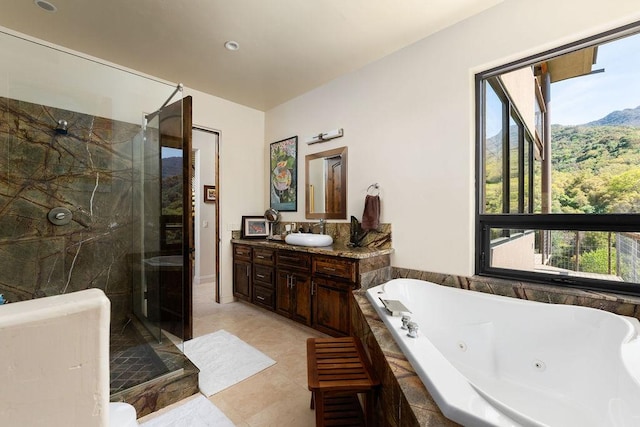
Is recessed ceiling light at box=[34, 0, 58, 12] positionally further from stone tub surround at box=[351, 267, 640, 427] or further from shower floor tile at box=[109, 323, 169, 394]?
stone tub surround at box=[351, 267, 640, 427]

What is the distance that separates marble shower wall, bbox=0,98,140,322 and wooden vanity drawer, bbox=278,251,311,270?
4.94ft

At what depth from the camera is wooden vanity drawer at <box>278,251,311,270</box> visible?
9.05ft

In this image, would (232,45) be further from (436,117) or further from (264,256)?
(264,256)

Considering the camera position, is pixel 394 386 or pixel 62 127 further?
pixel 62 127

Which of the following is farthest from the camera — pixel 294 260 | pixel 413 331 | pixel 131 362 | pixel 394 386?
pixel 294 260

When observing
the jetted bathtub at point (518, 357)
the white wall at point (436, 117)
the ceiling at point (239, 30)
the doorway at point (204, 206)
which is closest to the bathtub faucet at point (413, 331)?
the jetted bathtub at point (518, 357)

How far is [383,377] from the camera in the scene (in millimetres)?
1271

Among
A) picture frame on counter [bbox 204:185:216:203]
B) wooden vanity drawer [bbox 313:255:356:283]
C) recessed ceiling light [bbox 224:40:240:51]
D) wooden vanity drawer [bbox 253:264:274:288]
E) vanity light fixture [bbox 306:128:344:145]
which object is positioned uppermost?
recessed ceiling light [bbox 224:40:240:51]

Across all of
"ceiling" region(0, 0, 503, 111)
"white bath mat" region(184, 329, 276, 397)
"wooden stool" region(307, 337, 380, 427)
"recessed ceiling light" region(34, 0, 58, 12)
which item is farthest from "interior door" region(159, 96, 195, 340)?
"wooden stool" region(307, 337, 380, 427)

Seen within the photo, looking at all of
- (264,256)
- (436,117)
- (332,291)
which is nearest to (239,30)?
(436,117)

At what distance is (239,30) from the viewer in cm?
232

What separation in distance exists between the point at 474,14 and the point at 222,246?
3.55 meters

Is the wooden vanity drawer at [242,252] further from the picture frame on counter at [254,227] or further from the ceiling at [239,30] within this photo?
the ceiling at [239,30]

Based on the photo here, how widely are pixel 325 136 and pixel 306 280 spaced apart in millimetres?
1653
